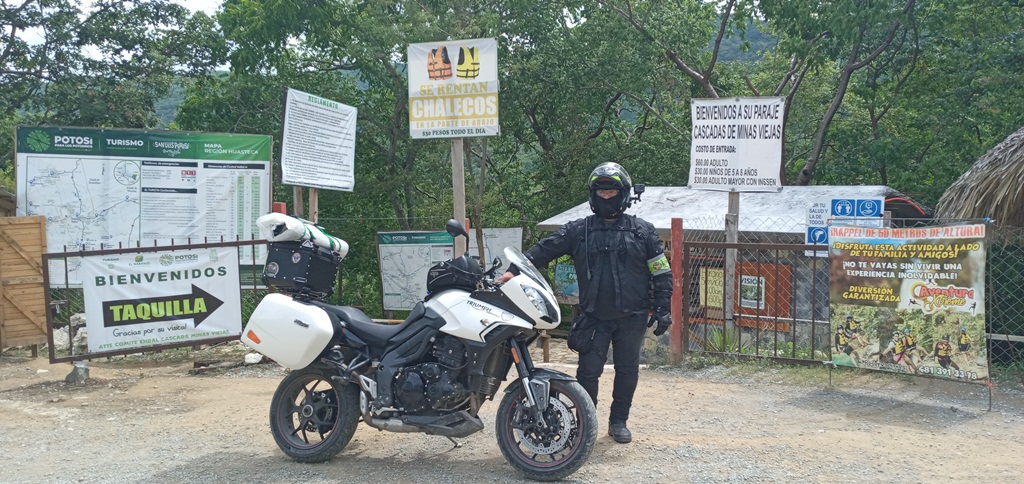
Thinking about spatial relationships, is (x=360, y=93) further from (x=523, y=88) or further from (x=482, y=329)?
(x=482, y=329)

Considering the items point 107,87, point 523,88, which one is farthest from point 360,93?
point 107,87

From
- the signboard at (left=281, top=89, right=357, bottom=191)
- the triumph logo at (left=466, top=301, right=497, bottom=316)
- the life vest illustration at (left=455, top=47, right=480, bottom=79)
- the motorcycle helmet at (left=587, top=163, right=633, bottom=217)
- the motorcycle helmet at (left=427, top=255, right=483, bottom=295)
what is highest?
the life vest illustration at (left=455, top=47, right=480, bottom=79)

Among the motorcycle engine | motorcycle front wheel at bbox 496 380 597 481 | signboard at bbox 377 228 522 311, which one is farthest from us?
signboard at bbox 377 228 522 311

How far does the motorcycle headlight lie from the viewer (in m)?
4.88

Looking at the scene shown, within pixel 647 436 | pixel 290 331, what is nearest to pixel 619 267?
pixel 647 436

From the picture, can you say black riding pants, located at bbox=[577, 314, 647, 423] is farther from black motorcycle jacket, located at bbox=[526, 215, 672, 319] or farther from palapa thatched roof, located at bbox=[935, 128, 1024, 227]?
palapa thatched roof, located at bbox=[935, 128, 1024, 227]

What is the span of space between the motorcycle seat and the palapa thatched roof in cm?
541

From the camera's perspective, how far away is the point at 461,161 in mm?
8914

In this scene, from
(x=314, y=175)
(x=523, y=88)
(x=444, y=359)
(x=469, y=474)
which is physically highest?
(x=523, y=88)

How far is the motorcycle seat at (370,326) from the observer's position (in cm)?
525

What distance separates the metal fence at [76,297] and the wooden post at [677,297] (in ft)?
14.6

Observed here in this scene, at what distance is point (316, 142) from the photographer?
954cm

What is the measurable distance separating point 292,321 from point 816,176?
1346 cm

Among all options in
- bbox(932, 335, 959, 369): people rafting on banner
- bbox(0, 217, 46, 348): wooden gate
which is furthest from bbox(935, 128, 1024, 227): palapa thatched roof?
bbox(0, 217, 46, 348): wooden gate
